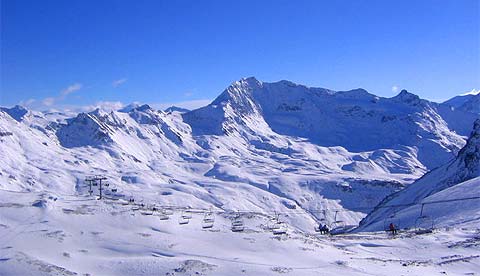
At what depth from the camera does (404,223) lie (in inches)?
3051

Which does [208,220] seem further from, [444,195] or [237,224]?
[444,195]

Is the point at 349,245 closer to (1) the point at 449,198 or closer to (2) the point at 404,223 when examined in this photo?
(2) the point at 404,223

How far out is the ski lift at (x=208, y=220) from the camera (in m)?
49.6

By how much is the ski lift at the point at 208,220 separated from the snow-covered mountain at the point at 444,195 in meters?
28.9

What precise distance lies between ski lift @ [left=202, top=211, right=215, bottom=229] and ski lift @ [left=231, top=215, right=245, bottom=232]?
2.15 m

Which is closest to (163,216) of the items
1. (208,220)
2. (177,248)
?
(208,220)

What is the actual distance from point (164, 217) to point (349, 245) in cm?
1791

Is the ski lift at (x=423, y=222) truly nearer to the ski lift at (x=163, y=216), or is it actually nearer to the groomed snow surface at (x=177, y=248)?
the groomed snow surface at (x=177, y=248)

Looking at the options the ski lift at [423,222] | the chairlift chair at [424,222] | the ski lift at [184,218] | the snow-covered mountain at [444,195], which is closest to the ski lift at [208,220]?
the ski lift at [184,218]

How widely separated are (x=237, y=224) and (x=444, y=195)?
1843 inches

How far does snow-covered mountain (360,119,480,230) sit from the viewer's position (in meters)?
70.7

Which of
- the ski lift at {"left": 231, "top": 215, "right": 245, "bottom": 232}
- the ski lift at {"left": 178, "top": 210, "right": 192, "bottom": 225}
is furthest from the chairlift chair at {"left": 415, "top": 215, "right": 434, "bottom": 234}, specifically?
the ski lift at {"left": 178, "top": 210, "right": 192, "bottom": 225}

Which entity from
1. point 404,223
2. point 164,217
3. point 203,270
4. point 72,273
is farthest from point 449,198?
point 72,273

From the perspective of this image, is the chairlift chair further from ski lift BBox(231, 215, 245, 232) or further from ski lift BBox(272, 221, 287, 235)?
ski lift BBox(231, 215, 245, 232)
